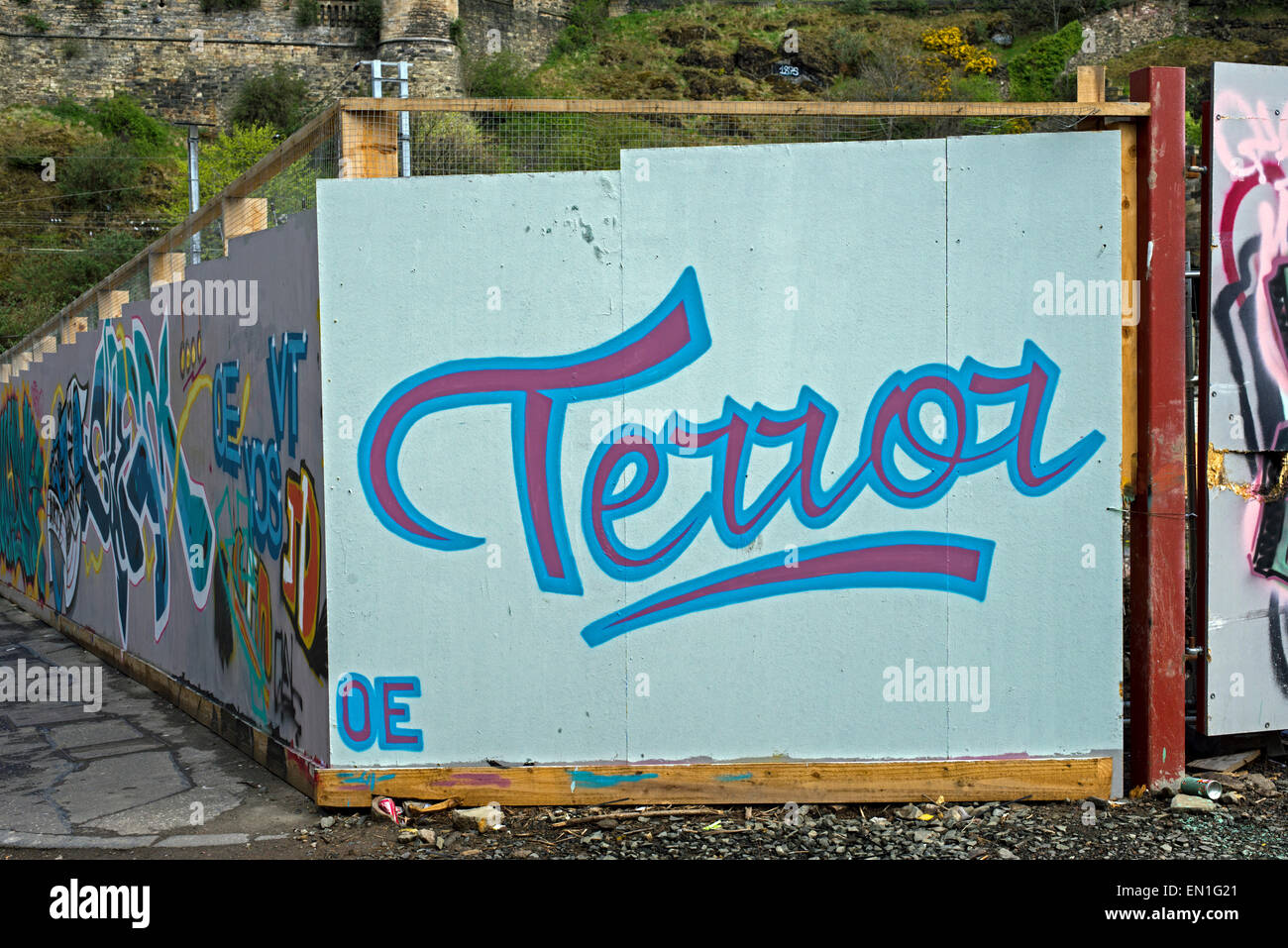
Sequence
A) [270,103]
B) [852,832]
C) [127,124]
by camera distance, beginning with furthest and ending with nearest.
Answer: [270,103]
[127,124]
[852,832]

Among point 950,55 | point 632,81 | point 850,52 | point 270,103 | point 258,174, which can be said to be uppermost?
point 850,52

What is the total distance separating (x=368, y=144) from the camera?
4.75 metres

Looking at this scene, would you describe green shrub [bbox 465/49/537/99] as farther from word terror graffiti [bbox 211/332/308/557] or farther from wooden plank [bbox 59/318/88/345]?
word terror graffiti [bbox 211/332/308/557]

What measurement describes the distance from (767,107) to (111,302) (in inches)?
253

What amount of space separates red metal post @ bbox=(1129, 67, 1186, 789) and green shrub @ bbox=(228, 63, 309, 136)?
48516mm

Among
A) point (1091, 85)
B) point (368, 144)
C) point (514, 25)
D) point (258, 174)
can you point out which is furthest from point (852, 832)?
point (514, 25)

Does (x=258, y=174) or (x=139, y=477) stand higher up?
(x=258, y=174)

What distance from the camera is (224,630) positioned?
6109 mm

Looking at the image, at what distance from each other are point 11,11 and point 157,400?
50.7 meters

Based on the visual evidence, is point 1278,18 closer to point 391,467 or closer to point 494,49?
point 494,49

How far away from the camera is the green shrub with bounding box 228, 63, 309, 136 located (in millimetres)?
48156

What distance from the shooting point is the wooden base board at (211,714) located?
5.04 meters

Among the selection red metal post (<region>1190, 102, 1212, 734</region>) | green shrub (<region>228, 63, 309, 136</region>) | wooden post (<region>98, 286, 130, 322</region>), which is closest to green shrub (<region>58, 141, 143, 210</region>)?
green shrub (<region>228, 63, 309, 136</region>)

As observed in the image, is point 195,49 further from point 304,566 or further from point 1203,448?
point 1203,448
